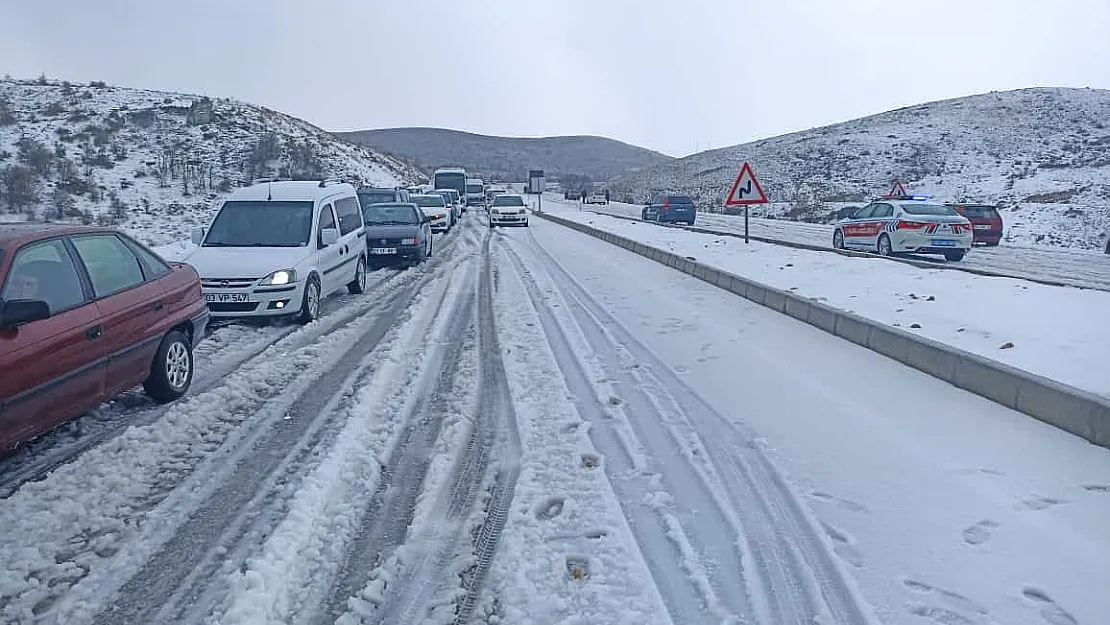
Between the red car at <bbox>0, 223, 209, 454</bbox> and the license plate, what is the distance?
2.78m

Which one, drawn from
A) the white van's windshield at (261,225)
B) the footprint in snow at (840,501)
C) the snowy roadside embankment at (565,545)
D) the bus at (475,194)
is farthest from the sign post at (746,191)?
the bus at (475,194)

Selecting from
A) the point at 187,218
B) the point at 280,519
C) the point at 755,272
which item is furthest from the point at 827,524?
the point at 187,218

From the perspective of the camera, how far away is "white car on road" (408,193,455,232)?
30.8 m

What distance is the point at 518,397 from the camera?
707 centimetres

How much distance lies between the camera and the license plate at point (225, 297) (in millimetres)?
10211

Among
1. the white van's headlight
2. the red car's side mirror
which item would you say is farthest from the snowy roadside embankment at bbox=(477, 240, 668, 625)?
the white van's headlight

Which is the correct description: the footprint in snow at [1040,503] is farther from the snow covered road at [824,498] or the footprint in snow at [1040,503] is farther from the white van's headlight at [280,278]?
the white van's headlight at [280,278]

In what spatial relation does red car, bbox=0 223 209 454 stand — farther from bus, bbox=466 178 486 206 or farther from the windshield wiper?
bus, bbox=466 178 486 206

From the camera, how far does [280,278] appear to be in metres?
10.5

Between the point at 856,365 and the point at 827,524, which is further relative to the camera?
the point at 856,365

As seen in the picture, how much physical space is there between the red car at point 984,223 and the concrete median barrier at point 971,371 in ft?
54.2

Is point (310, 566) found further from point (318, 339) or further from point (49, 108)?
point (49, 108)

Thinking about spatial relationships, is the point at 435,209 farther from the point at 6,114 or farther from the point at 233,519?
the point at 6,114

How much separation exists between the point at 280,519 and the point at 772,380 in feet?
15.4
